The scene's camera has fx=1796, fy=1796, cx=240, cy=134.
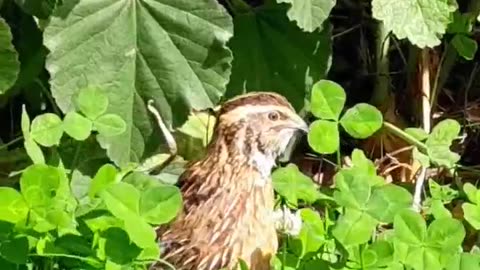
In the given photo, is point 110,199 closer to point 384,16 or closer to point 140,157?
point 140,157

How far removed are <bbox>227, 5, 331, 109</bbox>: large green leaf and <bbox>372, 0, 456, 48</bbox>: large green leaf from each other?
248mm

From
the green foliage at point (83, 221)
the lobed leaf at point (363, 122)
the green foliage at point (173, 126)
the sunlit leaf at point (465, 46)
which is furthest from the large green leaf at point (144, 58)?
the sunlit leaf at point (465, 46)

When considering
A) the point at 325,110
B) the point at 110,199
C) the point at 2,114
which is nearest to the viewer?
the point at 110,199

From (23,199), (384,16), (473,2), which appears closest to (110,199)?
(23,199)

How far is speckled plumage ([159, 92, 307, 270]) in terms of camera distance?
13.0ft

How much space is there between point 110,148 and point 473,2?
1.21 meters

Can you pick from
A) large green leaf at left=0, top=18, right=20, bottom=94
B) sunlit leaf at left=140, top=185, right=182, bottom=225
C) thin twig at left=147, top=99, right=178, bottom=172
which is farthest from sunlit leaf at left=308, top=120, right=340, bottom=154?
large green leaf at left=0, top=18, right=20, bottom=94

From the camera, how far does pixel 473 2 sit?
194 inches

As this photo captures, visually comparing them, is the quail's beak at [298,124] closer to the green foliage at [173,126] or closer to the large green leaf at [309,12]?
the green foliage at [173,126]

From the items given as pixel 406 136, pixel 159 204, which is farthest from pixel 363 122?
pixel 159 204

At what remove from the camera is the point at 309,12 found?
4324 mm

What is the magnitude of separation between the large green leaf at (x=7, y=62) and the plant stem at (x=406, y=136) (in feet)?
3.46

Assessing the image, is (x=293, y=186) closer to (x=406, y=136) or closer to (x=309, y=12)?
(x=309, y=12)

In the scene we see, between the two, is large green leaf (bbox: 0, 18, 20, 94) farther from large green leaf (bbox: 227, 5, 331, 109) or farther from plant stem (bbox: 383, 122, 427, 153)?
plant stem (bbox: 383, 122, 427, 153)
